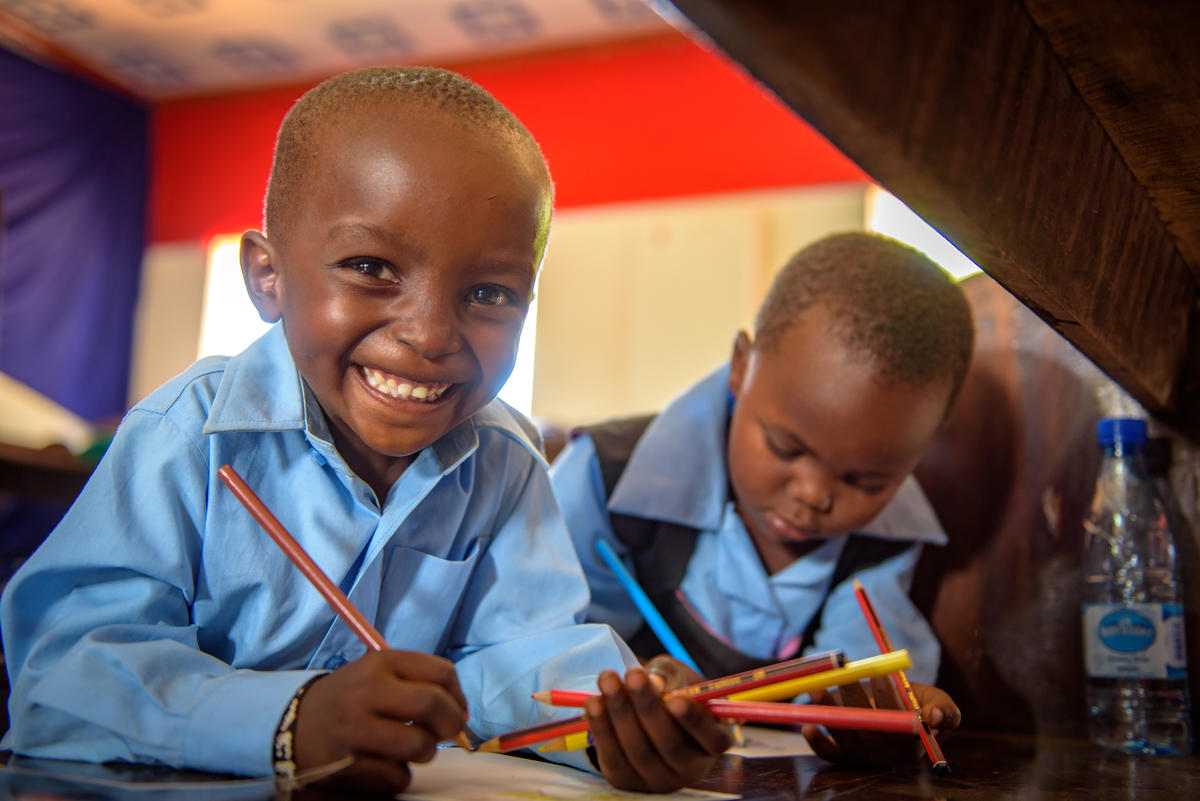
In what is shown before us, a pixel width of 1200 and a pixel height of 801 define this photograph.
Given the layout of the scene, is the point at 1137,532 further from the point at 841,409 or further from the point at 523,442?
the point at 523,442

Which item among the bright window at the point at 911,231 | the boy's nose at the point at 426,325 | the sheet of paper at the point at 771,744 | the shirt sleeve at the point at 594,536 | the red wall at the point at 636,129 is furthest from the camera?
the red wall at the point at 636,129

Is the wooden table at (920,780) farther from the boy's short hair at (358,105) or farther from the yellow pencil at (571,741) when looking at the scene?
the boy's short hair at (358,105)

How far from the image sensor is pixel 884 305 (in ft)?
3.76

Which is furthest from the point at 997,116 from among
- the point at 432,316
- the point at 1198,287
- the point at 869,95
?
the point at 1198,287

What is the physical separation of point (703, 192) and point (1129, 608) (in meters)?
3.43

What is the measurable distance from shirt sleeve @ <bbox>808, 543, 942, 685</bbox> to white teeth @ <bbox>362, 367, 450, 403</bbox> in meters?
0.66

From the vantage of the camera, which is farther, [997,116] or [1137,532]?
[1137,532]

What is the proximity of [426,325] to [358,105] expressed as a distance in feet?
0.63

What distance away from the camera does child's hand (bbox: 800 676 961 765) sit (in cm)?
77

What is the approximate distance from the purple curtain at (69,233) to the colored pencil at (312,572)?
15.5 feet

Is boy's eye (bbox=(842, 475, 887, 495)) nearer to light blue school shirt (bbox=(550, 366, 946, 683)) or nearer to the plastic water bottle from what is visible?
light blue school shirt (bbox=(550, 366, 946, 683))

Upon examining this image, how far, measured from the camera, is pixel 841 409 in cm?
109

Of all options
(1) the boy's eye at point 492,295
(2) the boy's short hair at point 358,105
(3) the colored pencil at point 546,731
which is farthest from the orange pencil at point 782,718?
(2) the boy's short hair at point 358,105

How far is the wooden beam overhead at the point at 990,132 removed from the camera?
33cm
